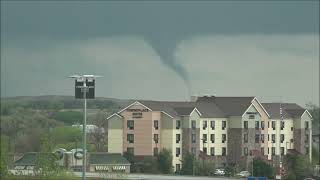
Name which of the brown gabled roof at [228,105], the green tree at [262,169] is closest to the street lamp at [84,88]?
the green tree at [262,169]

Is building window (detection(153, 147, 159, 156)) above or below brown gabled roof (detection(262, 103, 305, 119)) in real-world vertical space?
below

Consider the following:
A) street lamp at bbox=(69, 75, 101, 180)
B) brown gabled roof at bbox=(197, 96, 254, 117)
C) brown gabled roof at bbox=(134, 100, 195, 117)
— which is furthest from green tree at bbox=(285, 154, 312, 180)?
street lamp at bbox=(69, 75, 101, 180)

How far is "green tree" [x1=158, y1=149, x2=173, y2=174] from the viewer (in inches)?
4422

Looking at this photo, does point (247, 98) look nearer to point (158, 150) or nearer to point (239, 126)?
point (239, 126)

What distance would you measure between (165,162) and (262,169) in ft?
42.5

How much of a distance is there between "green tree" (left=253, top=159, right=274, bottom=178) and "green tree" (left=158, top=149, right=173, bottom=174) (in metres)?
10.8

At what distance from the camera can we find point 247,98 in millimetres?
127000

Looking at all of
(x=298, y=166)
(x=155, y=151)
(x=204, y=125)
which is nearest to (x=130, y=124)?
(x=155, y=151)

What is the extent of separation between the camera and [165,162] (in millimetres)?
113438

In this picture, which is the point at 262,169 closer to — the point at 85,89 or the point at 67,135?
the point at 67,135

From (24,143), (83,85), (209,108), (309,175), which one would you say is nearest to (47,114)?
(24,143)

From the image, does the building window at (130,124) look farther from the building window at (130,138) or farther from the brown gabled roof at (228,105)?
the brown gabled roof at (228,105)

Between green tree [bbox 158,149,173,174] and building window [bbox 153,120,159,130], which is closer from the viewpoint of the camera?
green tree [bbox 158,149,173,174]

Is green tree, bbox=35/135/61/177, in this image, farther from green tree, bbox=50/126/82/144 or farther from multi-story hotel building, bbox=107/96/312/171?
green tree, bbox=50/126/82/144
